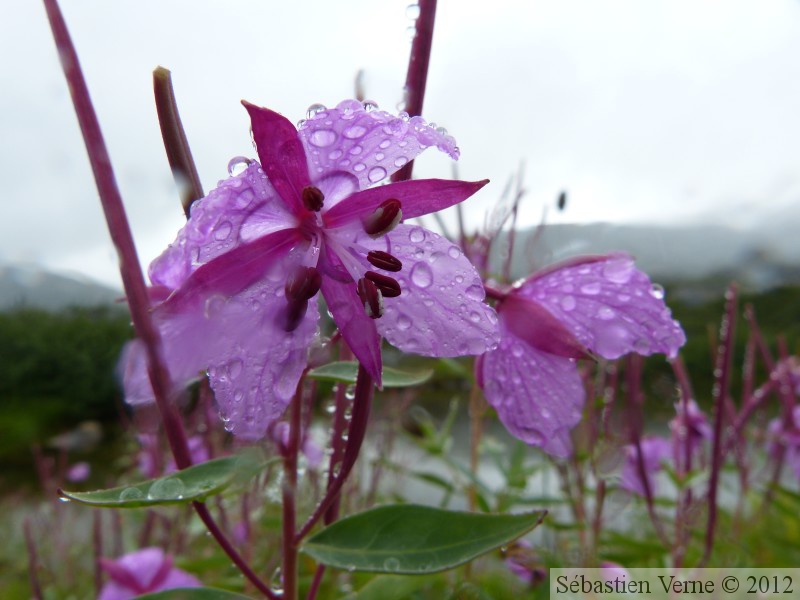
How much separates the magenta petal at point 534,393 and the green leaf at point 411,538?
116 mm

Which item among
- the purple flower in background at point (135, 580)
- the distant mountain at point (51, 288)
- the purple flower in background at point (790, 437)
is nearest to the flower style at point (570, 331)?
the purple flower in background at point (135, 580)

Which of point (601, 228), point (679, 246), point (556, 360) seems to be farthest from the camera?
point (679, 246)

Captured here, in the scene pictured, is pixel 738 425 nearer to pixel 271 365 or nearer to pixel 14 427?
pixel 271 365

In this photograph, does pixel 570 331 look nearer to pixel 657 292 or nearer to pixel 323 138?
pixel 657 292

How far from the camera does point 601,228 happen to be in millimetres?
697

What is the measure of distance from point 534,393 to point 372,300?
0.63ft

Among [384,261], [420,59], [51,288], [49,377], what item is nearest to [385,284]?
[384,261]

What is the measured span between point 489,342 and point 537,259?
76cm

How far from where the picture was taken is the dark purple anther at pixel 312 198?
0.35m

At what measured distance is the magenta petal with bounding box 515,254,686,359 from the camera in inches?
18.2

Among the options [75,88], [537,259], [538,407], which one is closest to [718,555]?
[537,259]

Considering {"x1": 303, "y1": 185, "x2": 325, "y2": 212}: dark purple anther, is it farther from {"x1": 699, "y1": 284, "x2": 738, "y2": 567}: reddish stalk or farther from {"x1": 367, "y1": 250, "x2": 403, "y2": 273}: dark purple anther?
{"x1": 699, "y1": 284, "x2": 738, "y2": 567}: reddish stalk

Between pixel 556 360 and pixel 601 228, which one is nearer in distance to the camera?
pixel 556 360

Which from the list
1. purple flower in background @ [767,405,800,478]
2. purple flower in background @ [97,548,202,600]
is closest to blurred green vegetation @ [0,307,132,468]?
purple flower in background @ [97,548,202,600]
